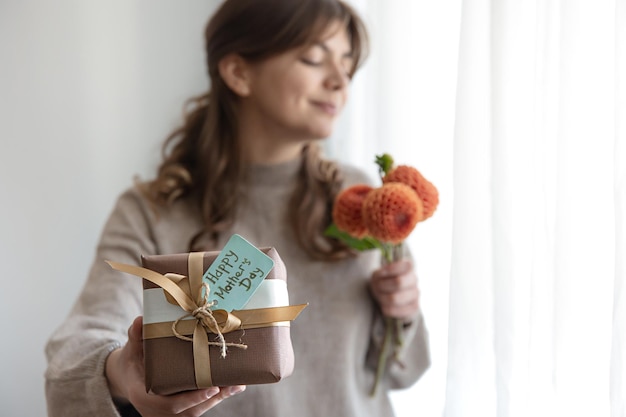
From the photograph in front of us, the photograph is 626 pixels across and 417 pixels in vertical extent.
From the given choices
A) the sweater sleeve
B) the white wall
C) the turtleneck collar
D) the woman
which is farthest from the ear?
the white wall

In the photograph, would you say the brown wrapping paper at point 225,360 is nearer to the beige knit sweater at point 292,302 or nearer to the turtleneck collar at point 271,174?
the beige knit sweater at point 292,302

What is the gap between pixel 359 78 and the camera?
1360 millimetres

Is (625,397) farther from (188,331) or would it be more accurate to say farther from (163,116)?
(163,116)

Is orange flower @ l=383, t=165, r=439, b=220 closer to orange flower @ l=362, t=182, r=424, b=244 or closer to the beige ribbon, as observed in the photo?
orange flower @ l=362, t=182, r=424, b=244

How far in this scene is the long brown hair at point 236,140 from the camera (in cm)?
105

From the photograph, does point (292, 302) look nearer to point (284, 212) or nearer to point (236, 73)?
point (284, 212)

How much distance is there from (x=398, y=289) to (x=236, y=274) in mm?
438

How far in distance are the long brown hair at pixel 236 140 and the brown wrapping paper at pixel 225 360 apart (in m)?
0.43

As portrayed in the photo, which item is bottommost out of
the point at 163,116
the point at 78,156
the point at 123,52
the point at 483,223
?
the point at 483,223

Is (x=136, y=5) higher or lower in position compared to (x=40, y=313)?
higher

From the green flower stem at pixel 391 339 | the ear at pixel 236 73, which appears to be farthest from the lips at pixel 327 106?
the green flower stem at pixel 391 339

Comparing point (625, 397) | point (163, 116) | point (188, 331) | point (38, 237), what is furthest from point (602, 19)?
point (38, 237)

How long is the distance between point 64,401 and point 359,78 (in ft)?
2.77

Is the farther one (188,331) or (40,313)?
(40,313)
